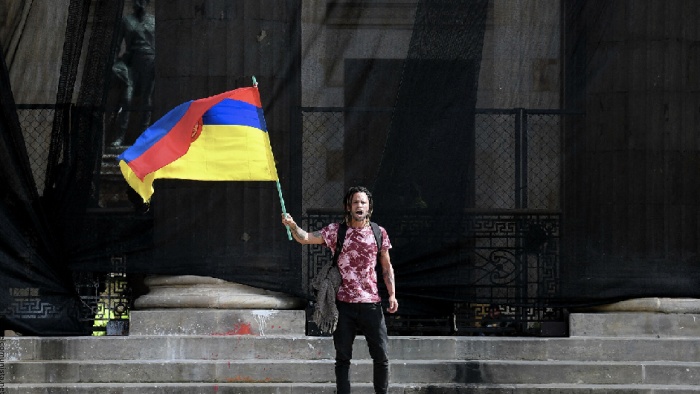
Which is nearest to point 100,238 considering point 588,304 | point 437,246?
point 437,246

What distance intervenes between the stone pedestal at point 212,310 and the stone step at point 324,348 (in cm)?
17

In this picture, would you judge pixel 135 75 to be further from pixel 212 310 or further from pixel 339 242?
pixel 339 242

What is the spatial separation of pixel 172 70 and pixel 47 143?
1220 millimetres

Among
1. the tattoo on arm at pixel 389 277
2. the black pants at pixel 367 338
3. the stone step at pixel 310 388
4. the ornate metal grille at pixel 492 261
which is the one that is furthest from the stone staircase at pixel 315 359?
the tattoo on arm at pixel 389 277

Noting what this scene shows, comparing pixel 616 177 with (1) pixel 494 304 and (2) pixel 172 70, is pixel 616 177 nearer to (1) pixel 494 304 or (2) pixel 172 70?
(1) pixel 494 304

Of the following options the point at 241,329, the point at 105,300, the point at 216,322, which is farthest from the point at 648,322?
the point at 105,300

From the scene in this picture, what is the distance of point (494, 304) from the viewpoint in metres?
16.2

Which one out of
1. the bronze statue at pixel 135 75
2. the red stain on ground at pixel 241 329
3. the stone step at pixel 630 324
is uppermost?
the bronze statue at pixel 135 75

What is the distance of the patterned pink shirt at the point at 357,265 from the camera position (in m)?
13.8

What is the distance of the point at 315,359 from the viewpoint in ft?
51.2

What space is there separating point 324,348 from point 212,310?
3.39 ft

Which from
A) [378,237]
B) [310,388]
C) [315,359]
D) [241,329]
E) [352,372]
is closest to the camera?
[378,237]

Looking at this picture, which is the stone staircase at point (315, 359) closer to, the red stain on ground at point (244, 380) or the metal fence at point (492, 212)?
the red stain on ground at point (244, 380)

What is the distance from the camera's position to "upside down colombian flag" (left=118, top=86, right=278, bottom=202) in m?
14.2
